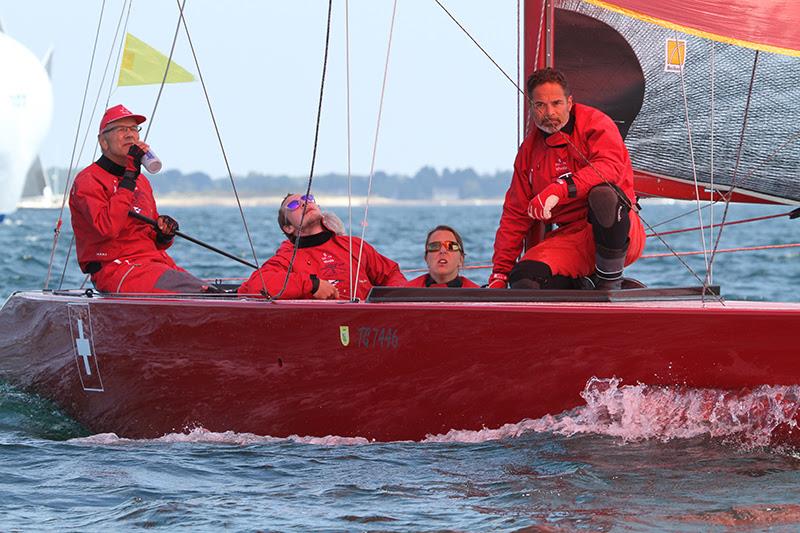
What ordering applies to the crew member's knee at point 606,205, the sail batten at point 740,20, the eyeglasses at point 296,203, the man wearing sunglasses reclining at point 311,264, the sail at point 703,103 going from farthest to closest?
the sail at point 703,103, the eyeglasses at point 296,203, the man wearing sunglasses reclining at point 311,264, the sail batten at point 740,20, the crew member's knee at point 606,205

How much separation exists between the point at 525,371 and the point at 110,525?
1311 millimetres

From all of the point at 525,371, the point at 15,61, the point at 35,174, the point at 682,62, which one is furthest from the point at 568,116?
the point at 35,174

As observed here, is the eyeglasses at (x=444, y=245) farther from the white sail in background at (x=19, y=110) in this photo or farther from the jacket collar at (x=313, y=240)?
the white sail in background at (x=19, y=110)


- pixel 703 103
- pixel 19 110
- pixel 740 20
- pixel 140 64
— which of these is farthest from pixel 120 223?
pixel 19 110

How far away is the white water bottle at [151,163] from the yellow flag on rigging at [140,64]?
1.21 meters

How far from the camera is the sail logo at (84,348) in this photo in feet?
16.5

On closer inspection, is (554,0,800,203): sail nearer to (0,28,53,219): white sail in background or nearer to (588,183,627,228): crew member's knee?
(588,183,627,228): crew member's knee

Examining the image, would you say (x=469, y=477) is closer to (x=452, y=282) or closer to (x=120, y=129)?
(x=452, y=282)

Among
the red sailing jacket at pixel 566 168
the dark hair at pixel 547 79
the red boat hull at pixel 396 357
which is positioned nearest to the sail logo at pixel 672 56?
the red sailing jacket at pixel 566 168

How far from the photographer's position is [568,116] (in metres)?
4.61

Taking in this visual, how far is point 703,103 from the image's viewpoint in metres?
5.85

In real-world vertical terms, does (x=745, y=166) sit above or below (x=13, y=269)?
above

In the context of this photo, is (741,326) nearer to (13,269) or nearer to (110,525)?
(110,525)

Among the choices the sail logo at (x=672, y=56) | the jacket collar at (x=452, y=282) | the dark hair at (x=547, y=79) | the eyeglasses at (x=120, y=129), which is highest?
the sail logo at (x=672, y=56)
